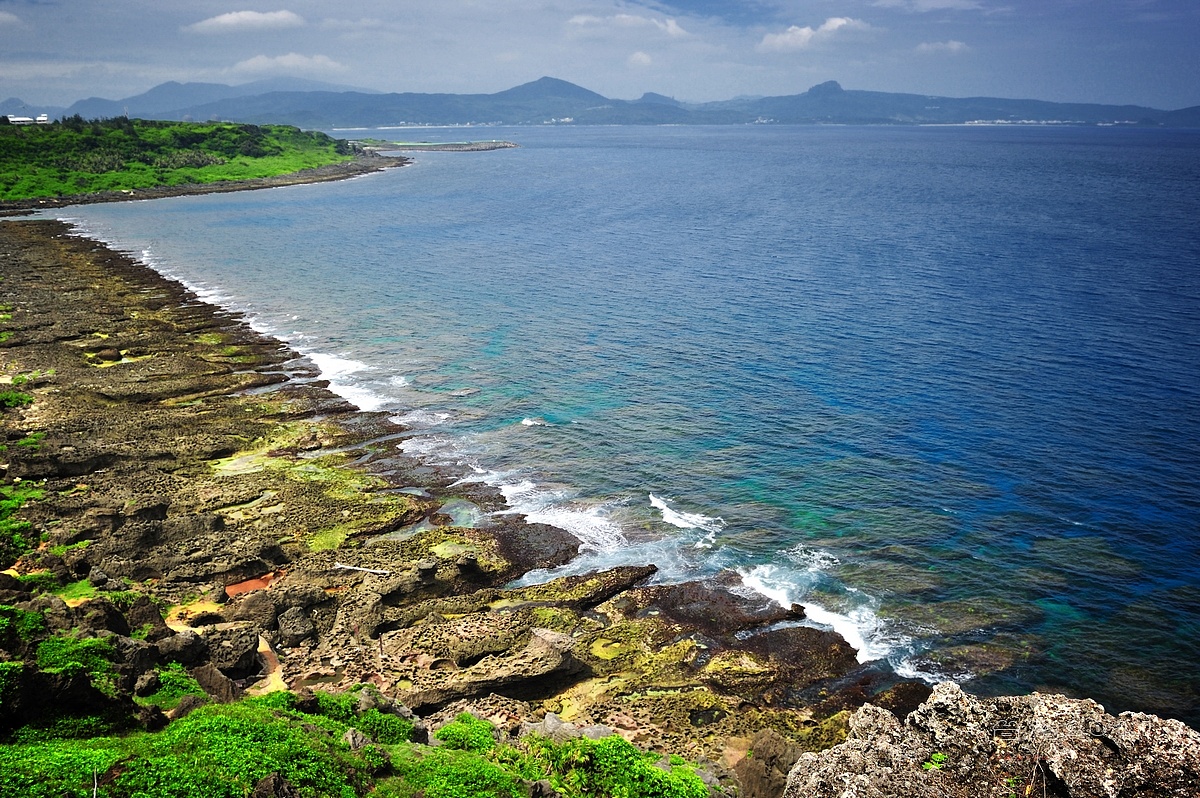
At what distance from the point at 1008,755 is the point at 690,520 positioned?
22.9m

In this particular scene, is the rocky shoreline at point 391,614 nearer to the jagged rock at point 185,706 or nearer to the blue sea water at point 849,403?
the jagged rock at point 185,706

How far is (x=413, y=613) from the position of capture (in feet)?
112

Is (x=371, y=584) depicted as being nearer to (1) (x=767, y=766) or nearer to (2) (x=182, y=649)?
(2) (x=182, y=649)

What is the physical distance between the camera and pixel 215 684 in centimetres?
2672

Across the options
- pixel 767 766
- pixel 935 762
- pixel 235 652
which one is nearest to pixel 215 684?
pixel 235 652

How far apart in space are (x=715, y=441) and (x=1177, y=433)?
30043 mm

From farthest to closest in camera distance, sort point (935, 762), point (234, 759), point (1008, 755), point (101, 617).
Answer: point (101, 617), point (935, 762), point (1008, 755), point (234, 759)

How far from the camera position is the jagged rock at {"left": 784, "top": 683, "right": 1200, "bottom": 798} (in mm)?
19594

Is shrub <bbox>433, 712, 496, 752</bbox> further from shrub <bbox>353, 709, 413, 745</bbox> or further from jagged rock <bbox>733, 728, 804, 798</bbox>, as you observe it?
jagged rock <bbox>733, 728, 804, 798</bbox>

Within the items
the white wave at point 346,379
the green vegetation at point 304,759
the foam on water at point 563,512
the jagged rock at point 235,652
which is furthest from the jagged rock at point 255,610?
the white wave at point 346,379

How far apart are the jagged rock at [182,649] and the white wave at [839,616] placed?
23.6 metres

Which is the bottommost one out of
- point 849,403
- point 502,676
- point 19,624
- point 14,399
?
point 502,676

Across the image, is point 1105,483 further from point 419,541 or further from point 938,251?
point 938,251

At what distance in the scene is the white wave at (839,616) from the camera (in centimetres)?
3278
